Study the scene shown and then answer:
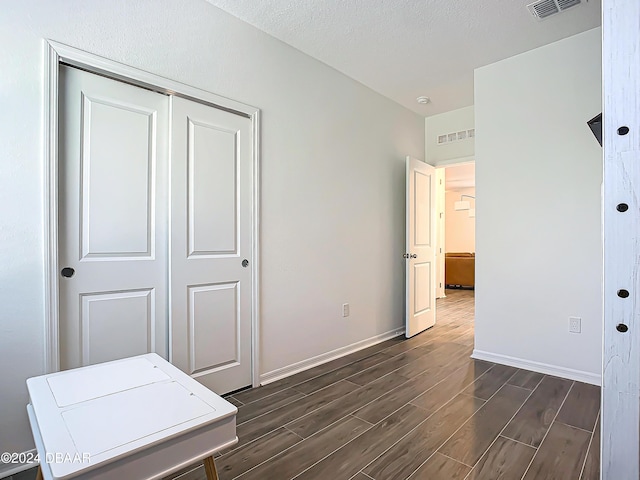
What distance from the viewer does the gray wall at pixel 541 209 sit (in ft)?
9.07

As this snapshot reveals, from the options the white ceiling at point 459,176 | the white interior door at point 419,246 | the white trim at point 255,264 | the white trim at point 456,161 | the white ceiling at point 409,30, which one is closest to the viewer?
the white ceiling at point 409,30

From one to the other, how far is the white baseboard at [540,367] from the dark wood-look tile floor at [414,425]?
9cm

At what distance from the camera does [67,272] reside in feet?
6.14

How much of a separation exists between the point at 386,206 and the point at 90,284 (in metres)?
2.87

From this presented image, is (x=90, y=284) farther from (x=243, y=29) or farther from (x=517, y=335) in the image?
(x=517, y=335)

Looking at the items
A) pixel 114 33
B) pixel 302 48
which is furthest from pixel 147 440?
pixel 302 48

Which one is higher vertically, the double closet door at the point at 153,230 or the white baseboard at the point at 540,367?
the double closet door at the point at 153,230

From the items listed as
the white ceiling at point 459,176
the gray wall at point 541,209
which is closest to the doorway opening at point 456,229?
the white ceiling at point 459,176

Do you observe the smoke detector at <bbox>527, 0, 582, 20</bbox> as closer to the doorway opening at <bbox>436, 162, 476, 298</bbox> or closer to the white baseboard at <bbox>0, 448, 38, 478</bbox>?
the doorway opening at <bbox>436, 162, 476, 298</bbox>

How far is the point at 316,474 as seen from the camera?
5.46 ft

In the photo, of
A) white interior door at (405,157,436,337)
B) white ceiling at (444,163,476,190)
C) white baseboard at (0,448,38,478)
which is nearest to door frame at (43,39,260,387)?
white baseboard at (0,448,38,478)

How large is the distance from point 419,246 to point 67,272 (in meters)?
3.40

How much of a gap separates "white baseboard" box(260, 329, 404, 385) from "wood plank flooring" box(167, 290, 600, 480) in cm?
7

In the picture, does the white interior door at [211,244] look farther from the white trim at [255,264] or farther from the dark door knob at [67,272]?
the dark door knob at [67,272]
